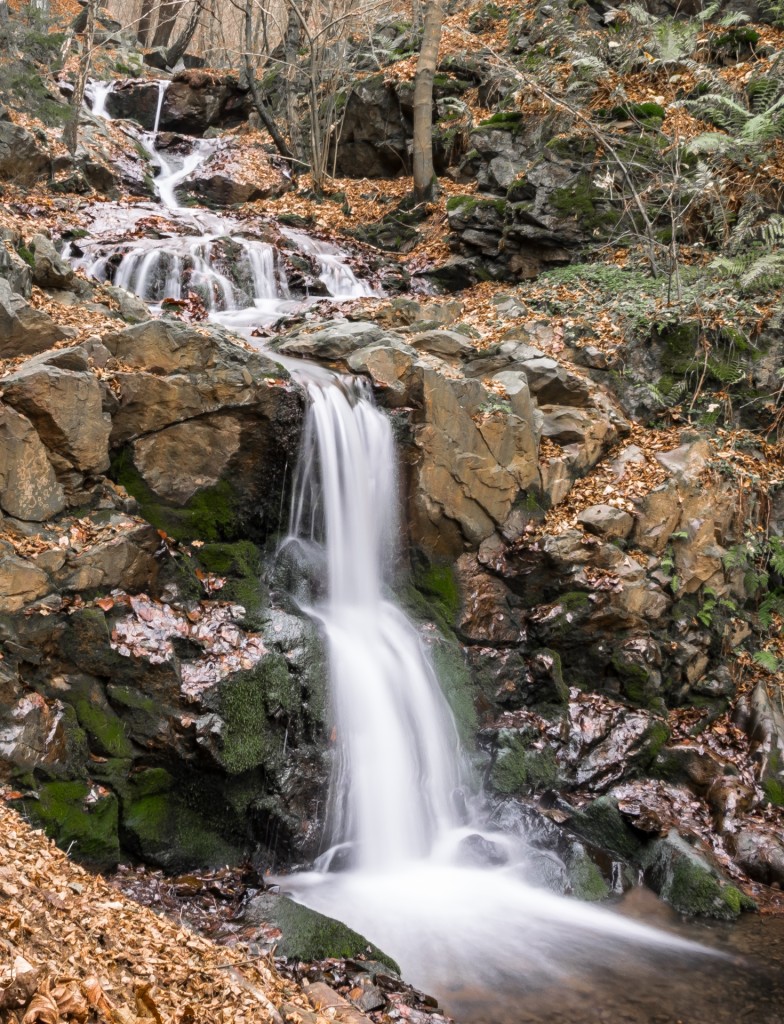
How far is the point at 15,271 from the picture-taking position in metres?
7.18

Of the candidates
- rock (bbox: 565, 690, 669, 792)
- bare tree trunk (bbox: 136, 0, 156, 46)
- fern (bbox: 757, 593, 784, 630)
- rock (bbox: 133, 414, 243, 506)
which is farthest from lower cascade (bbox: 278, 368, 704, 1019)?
bare tree trunk (bbox: 136, 0, 156, 46)

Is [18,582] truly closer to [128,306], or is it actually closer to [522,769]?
[128,306]

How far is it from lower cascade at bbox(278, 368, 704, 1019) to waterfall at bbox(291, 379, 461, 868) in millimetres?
13

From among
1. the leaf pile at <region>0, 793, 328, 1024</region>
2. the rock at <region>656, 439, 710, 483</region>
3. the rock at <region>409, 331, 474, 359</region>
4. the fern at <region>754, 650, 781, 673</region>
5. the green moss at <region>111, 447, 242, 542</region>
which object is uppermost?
the rock at <region>409, 331, 474, 359</region>

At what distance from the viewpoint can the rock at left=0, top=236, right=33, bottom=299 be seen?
277 inches

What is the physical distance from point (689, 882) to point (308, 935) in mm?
3438

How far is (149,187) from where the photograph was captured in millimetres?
15930

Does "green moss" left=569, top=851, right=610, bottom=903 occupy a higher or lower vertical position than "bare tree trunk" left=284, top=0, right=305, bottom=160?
lower

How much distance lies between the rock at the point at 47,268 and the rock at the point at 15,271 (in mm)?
180

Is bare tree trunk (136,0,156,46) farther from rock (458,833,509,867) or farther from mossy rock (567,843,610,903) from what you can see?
mossy rock (567,843,610,903)

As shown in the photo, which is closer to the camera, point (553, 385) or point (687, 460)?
point (687, 460)

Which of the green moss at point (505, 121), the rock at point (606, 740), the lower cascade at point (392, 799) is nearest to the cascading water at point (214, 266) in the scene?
the lower cascade at point (392, 799)

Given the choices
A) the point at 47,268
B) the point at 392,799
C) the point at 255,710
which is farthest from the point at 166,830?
the point at 47,268

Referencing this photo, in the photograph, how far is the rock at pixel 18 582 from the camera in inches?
192
